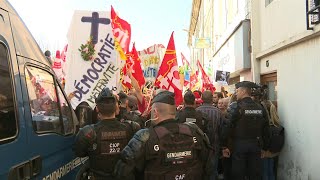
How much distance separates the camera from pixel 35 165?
3.45m

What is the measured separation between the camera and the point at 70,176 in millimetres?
4562

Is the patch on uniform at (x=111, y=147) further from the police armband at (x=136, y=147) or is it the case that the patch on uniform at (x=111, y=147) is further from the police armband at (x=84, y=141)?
the police armband at (x=136, y=147)

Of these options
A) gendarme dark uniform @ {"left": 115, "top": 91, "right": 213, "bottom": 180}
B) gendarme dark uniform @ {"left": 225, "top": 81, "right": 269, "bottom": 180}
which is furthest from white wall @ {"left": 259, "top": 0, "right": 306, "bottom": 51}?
gendarme dark uniform @ {"left": 115, "top": 91, "right": 213, "bottom": 180}

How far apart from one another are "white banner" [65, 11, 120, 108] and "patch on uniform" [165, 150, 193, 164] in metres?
3.95

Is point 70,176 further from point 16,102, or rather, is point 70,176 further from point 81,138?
point 16,102

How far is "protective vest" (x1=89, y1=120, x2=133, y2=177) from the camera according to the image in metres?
4.49

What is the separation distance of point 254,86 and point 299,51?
111 cm

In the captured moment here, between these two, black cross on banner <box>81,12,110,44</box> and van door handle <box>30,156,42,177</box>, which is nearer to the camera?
van door handle <box>30,156,42,177</box>

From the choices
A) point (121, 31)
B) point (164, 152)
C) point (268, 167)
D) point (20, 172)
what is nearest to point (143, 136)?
point (164, 152)

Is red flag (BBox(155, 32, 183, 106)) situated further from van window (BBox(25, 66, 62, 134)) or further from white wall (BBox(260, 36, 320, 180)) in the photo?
van window (BBox(25, 66, 62, 134))

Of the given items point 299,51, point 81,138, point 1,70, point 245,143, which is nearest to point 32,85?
point 1,70

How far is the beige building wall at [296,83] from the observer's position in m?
7.20

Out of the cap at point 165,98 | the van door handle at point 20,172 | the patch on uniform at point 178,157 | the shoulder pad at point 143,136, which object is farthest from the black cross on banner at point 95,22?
the van door handle at point 20,172

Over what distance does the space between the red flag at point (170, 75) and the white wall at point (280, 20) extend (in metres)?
2.22
